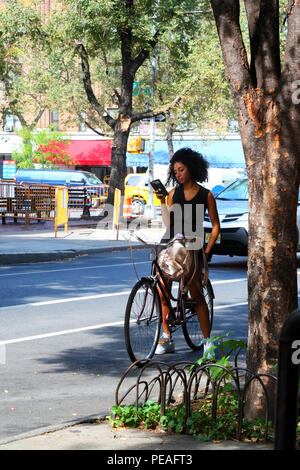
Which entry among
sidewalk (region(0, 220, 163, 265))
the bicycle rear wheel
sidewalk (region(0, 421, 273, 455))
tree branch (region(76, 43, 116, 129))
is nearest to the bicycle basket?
the bicycle rear wheel

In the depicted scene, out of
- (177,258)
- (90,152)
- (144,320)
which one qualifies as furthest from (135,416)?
(90,152)

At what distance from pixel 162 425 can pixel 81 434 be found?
19.8 inches

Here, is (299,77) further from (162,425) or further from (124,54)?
(124,54)

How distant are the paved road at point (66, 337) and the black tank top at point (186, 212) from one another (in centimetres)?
122

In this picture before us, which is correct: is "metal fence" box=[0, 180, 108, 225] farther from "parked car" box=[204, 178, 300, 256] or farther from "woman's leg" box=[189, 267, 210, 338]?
"woman's leg" box=[189, 267, 210, 338]

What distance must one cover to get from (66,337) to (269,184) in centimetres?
404

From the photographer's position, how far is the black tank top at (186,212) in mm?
7594

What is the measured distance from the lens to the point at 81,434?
5020mm

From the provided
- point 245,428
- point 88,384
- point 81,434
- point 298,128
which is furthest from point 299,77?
point 88,384

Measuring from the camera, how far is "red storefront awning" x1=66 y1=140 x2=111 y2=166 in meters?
62.7

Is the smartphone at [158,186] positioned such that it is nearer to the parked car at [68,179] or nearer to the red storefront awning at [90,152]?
the parked car at [68,179]

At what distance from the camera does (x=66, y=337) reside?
8727mm

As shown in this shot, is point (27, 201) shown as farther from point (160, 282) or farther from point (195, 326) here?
point (160, 282)

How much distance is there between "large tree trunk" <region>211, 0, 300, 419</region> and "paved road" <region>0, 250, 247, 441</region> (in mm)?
1330
